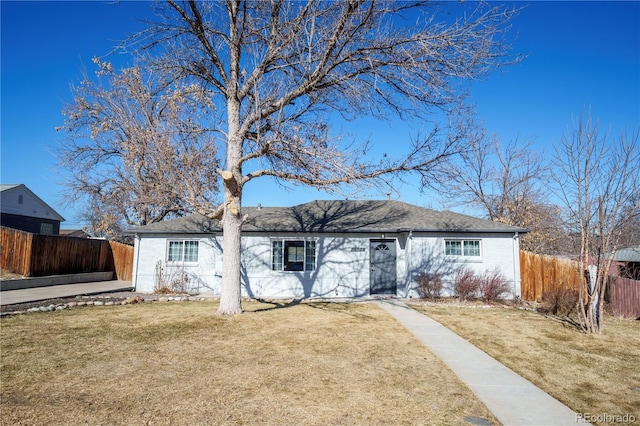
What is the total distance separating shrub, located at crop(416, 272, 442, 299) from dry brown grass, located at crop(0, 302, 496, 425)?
5207mm

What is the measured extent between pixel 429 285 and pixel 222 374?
10247 mm

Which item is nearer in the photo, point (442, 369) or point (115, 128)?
point (442, 369)

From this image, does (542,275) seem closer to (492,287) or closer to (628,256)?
(492,287)

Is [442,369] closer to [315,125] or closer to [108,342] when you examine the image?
[108,342]

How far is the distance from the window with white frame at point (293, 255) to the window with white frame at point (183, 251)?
3.54 m

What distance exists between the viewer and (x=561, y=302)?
1137cm

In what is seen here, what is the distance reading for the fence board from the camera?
10930 millimetres

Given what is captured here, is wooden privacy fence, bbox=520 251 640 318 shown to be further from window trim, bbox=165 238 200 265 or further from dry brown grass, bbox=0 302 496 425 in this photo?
window trim, bbox=165 238 200 265

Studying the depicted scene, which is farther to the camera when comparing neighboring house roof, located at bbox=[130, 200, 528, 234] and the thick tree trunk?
neighboring house roof, located at bbox=[130, 200, 528, 234]

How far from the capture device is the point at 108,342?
7.10 metres

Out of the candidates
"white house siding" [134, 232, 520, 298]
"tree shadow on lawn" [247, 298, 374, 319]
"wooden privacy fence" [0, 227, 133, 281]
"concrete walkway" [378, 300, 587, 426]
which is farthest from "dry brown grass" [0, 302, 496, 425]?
"wooden privacy fence" [0, 227, 133, 281]

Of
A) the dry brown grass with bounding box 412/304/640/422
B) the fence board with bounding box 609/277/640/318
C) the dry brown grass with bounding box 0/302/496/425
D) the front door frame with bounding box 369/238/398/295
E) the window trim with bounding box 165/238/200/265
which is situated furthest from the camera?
the window trim with bounding box 165/238/200/265

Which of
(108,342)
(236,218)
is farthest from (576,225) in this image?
(108,342)

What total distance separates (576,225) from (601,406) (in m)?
6.15
